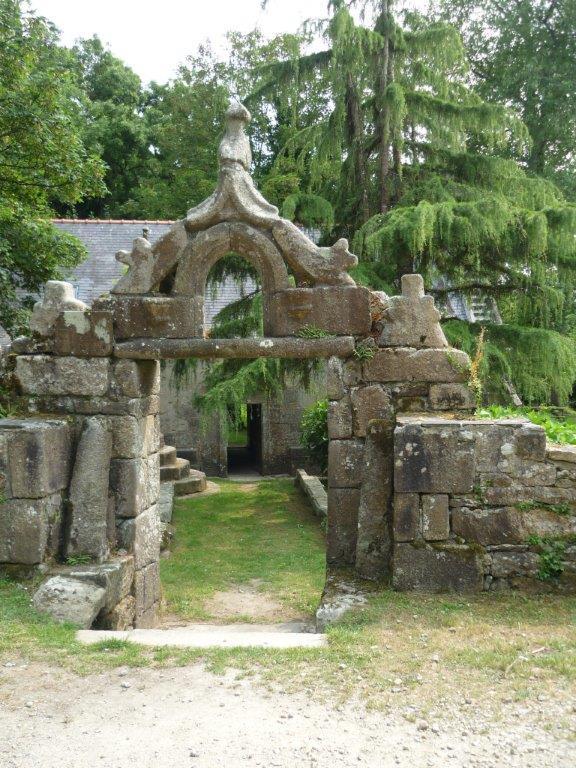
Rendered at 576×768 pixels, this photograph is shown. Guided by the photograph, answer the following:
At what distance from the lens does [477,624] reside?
4238mm

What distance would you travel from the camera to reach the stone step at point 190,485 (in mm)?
13120

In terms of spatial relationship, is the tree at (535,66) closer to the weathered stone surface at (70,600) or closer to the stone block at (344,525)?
the stone block at (344,525)

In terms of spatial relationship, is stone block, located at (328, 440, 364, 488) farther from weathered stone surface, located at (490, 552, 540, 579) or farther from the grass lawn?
weathered stone surface, located at (490, 552, 540, 579)

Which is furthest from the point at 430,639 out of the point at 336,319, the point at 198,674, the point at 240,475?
the point at 240,475

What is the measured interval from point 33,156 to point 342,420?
7255 millimetres

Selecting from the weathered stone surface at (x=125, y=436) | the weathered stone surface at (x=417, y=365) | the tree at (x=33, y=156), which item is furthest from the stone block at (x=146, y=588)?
the tree at (x=33, y=156)

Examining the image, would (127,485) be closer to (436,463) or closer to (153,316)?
(153,316)

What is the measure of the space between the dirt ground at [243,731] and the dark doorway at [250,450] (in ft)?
44.7

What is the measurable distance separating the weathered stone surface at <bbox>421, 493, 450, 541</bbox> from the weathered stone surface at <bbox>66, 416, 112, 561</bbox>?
2.65 metres

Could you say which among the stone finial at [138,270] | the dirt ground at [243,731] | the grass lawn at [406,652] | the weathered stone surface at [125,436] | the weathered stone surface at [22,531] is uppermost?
the stone finial at [138,270]

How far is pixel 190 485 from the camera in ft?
43.7

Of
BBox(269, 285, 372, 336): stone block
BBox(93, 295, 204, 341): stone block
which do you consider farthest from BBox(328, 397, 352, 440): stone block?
BBox(93, 295, 204, 341): stone block

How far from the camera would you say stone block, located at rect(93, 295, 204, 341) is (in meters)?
5.79

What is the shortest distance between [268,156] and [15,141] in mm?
15107
